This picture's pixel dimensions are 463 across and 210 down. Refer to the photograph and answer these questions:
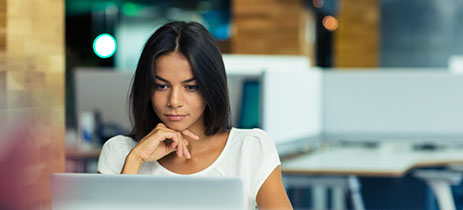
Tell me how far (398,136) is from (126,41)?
312 inches

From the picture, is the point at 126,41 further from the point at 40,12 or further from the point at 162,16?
the point at 40,12

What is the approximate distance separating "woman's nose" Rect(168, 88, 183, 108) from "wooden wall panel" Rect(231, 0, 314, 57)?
551 cm

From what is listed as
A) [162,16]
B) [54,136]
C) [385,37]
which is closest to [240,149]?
[54,136]

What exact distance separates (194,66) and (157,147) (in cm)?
18

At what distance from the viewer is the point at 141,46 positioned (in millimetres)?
1718

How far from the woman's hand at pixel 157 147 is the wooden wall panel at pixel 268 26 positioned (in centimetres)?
546

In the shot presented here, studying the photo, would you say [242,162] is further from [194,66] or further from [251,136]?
[194,66]

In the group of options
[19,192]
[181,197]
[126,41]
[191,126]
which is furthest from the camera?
[126,41]

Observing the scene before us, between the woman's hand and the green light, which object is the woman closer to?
the woman's hand

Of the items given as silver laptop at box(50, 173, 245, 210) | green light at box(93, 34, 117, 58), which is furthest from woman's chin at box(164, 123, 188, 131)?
green light at box(93, 34, 117, 58)

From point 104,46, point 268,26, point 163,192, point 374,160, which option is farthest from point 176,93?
point 104,46

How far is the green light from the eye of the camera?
1135 centimetres

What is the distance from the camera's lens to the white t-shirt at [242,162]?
1.39 meters

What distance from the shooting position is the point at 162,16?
1141 centimetres
